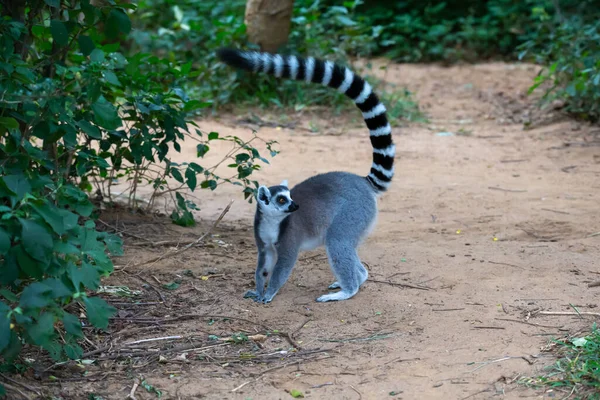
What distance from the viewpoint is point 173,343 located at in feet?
13.3

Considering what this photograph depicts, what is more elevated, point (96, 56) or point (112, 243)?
point (96, 56)

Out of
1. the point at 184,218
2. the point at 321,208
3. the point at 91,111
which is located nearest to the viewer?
the point at 91,111

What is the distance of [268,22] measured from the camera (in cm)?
1045

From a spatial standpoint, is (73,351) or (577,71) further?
(577,71)

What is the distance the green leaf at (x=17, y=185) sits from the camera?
308 cm

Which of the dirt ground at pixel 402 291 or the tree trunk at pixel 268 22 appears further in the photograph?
the tree trunk at pixel 268 22

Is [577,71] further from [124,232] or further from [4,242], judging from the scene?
[4,242]

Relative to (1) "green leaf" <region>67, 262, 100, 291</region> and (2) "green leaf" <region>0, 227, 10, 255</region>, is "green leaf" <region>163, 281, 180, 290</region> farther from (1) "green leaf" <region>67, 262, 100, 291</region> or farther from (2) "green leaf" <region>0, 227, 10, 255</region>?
(2) "green leaf" <region>0, 227, 10, 255</region>

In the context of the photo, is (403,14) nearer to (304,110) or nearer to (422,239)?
(304,110)

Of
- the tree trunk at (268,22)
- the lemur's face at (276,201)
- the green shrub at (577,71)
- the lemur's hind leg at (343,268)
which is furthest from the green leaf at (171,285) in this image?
the tree trunk at (268,22)

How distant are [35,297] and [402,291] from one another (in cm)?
262

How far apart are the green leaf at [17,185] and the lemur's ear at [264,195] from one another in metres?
1.80

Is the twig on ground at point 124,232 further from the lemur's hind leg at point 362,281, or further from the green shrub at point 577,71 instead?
the green shrub at point 577,71

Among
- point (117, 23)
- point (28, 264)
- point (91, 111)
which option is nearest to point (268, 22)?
point (91, 111)
